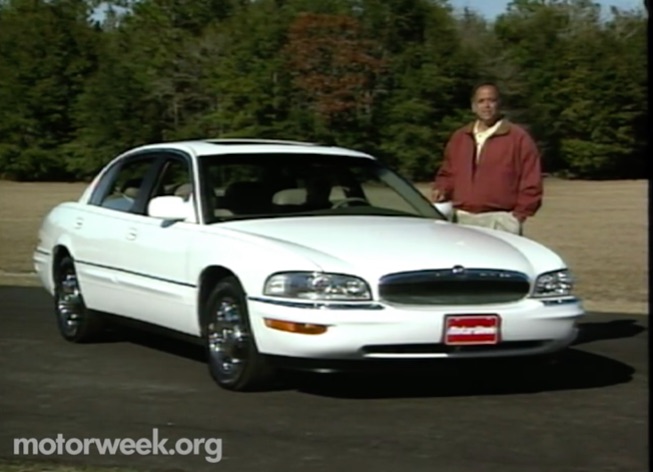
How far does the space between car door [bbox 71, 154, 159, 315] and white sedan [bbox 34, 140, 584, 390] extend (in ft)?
0.05

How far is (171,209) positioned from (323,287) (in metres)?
1.50

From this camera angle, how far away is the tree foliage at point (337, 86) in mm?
47031

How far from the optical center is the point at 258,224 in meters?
8.78

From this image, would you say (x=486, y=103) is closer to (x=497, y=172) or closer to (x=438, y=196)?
(x=497, y=172)

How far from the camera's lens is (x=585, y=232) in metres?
25.1

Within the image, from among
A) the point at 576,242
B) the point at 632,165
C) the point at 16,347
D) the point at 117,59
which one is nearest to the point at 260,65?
the point at 117,59

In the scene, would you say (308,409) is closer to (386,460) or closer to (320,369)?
(320,369)

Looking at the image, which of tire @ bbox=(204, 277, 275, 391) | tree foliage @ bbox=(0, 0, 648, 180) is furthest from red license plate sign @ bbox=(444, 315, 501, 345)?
tree foliage @ bbox=(0, 0, 648, 180)

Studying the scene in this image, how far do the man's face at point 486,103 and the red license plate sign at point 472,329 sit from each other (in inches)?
90.2

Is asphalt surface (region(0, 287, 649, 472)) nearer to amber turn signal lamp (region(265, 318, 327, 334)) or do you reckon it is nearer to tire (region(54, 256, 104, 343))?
tire (region(54, 256, 104, 343))

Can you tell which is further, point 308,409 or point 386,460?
point 308,409

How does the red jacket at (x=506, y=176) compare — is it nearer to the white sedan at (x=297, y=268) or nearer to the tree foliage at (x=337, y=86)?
Answer: the white sedan at (x=297, y=268)

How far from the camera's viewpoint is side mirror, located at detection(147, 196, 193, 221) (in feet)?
29.6

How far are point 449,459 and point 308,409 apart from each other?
4.24ft
